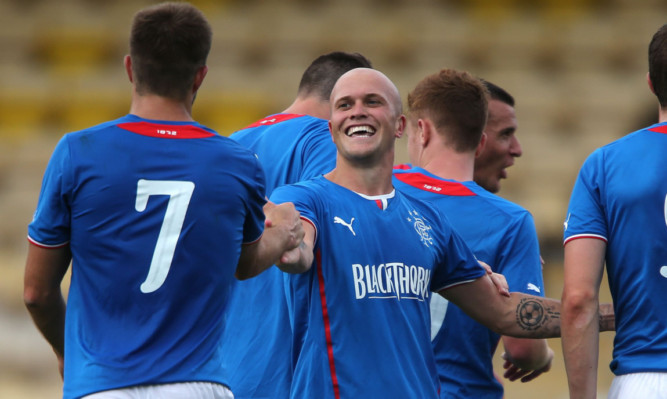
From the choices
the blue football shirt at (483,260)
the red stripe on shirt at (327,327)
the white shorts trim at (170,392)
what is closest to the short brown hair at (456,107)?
the blue football shirt at (483,260)

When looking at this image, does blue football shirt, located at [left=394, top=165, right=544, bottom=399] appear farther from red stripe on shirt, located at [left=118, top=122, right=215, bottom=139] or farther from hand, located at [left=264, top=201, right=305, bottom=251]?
red stripe on shirt, located at [left=118, top=122, right=215, bottom=139]

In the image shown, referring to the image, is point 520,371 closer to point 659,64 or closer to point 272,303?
point 272,303

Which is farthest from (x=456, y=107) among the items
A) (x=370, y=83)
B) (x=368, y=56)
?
(x=368, y=56)

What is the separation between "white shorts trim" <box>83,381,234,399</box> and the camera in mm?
3383

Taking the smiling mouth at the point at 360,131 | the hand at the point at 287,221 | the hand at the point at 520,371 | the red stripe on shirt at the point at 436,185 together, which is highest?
the smiling mouth at the point at 360,131

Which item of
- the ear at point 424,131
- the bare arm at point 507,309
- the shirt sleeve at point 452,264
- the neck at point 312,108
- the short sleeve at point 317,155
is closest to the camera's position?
the shirt sleeve at point 452,264

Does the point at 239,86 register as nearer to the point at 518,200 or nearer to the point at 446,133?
the point at 518,200

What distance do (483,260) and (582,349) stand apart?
0.88 m

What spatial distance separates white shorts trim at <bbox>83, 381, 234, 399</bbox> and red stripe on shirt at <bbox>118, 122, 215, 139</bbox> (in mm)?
846

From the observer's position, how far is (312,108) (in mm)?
5438

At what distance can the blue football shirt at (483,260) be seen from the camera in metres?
4.80

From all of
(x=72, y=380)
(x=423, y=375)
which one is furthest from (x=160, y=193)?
(x=423, y=375)

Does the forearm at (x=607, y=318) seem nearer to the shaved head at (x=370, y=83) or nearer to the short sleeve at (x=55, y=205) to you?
the shaved head at (x=370, y=83)

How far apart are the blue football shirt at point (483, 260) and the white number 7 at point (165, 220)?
1567 mm
